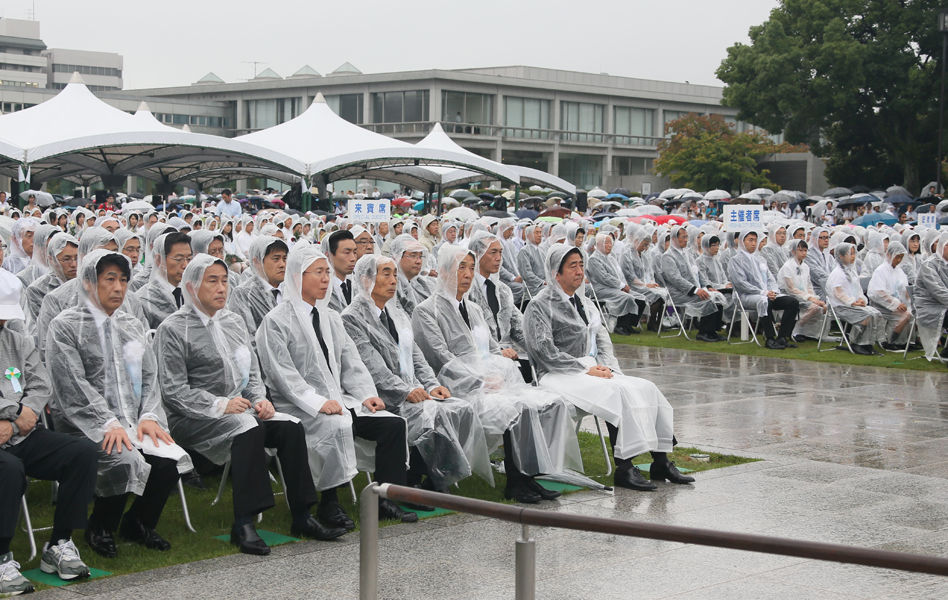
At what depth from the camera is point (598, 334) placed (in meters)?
8.53

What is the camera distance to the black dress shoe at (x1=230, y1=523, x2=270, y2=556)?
19.2ft

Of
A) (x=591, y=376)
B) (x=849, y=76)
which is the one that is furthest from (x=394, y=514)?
(x=849, y=76)

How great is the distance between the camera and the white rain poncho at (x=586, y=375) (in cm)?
767

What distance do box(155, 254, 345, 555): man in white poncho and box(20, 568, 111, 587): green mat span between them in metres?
0.81

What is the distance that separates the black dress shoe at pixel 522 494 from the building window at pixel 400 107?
63.8 meters

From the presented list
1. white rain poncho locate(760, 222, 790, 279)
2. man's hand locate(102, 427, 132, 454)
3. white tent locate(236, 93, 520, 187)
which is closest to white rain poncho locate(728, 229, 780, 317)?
white rain poncho locate(760, 222, 790, 279)

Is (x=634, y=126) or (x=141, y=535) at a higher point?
(x=634, y=126)

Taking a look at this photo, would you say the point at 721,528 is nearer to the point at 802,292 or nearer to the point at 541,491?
the point at 541,491

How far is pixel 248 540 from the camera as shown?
5.89 meters

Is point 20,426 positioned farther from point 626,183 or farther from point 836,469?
point 626,183

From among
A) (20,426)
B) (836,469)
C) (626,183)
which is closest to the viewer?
(20,426)

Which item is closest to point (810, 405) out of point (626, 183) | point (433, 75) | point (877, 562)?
point (877, 562)

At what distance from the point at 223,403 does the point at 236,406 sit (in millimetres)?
86

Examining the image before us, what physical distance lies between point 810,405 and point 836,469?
3366mm
